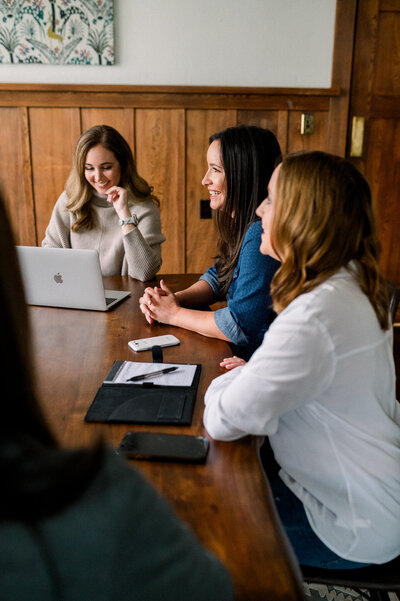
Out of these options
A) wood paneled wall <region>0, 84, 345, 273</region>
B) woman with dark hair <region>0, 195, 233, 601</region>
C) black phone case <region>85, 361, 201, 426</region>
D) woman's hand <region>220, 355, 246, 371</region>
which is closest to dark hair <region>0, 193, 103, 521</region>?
woman with dark hair <region>0, 195, 233, 601</region>

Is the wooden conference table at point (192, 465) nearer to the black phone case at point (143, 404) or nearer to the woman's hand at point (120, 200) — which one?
the black phone case at point (143, 404)

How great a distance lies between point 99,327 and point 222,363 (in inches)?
18.3

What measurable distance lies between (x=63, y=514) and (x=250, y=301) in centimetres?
110

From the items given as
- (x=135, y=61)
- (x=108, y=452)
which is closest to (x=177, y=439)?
(x=108, y=452)

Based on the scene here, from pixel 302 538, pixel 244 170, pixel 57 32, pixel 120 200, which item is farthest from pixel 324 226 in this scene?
pixel 57 32

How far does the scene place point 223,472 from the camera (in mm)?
887

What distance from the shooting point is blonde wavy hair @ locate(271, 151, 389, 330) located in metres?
0.98

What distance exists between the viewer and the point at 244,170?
65.3 inches

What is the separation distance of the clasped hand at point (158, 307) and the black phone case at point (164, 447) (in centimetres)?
67

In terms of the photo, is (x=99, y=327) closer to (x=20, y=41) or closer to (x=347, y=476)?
(x=347, y=476)

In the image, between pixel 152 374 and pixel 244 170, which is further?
pixel 244 170

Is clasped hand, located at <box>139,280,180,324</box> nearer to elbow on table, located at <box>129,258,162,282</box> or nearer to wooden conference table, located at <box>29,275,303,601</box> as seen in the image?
wooden conference table, located at <box>29,275,303,601</box>

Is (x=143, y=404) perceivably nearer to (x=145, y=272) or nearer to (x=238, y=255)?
(x=238, y=255)

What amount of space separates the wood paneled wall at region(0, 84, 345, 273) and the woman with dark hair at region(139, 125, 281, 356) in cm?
178
